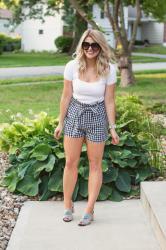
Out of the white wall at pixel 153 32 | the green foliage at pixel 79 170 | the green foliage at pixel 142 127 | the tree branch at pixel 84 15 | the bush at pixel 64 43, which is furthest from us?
the white wall at pixel 153 32

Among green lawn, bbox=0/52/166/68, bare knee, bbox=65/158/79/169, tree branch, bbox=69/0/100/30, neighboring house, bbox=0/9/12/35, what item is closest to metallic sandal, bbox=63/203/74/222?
bare knee, bbox=65/158/79/169

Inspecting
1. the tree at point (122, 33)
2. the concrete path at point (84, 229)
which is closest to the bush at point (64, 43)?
the tree at point (122, 33)

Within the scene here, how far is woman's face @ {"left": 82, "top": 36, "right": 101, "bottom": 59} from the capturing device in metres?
4.97

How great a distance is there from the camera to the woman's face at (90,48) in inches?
196

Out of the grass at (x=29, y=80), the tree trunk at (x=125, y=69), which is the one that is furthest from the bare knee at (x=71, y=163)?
the grass at (x=29, y=80)

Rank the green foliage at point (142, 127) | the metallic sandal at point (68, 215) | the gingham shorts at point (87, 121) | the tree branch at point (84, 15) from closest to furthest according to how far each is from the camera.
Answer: the gingham shorts at point (87, 121) → the metallic sandal at point (68, 215) → the green foliage at point (142, 127) → the tree branch at point (84, 15)

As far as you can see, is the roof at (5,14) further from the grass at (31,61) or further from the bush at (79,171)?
the bush at (79,171)

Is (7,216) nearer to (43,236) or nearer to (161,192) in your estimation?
(43,236)

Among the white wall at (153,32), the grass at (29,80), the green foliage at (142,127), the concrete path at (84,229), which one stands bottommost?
the white wall at (153,32)

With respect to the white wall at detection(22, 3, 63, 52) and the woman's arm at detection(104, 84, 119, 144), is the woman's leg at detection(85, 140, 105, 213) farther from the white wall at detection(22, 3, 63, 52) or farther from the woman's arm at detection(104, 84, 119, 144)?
the white wall at detection(22, 3, 63, 52)

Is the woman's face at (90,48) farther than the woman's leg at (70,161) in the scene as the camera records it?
No

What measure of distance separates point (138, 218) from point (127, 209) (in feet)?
0.94

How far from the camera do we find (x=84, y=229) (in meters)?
5.28

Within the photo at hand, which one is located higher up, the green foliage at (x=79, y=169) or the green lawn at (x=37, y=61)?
the green foliage at (x=79, y=169)
